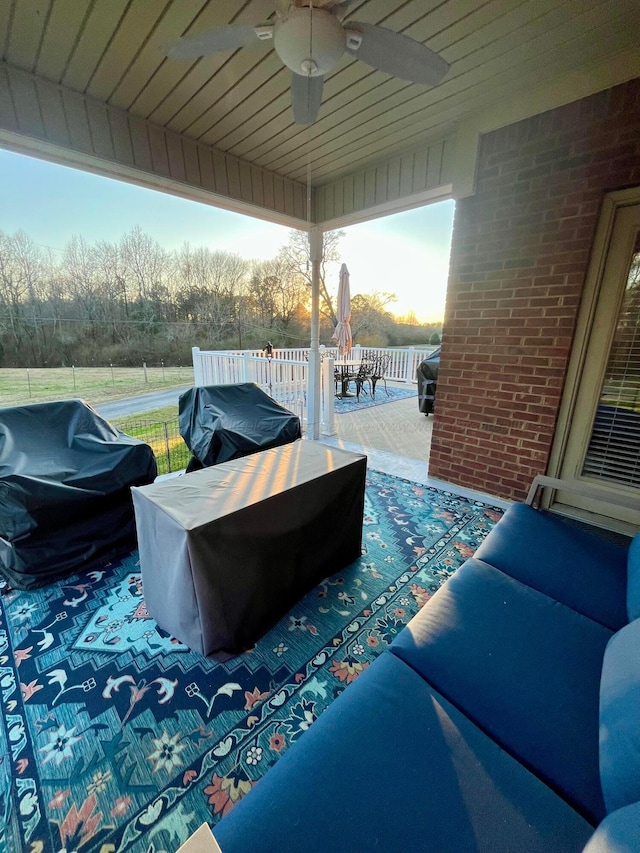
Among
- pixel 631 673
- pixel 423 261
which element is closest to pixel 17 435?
pixel 631 673

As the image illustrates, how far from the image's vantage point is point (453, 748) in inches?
33.0

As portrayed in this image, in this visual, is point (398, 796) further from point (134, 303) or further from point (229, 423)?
point (134, 303)

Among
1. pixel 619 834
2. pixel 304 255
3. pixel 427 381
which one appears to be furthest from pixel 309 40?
pixel 304 255

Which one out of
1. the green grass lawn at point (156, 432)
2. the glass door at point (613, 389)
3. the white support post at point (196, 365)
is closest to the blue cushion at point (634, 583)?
the glass door at point (613, 389)

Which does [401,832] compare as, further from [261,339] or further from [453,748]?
[261,339]

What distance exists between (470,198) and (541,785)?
10.4 feet

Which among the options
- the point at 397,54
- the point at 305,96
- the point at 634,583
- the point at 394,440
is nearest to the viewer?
the point at 634,583

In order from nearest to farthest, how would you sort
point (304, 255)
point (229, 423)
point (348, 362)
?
point (229, 423)
point (348, 362)
point (304, 255)

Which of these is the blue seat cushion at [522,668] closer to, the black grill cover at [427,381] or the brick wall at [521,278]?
the brick wall at [521,278]

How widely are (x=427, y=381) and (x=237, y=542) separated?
15.5ft

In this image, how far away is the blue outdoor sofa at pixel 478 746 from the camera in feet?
2.26

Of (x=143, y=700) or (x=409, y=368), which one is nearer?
(x=143, y=700)

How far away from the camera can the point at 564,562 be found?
1.49 m

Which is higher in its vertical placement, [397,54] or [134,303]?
[397,54]
